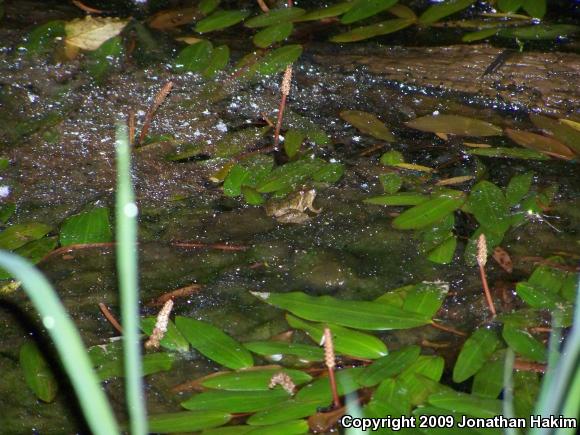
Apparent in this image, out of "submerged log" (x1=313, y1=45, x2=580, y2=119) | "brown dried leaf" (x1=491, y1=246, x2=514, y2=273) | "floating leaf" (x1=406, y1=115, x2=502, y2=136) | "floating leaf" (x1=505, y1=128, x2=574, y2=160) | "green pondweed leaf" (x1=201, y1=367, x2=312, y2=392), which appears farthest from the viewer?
"submerged log" (x1=313, y1=45, x2=580, y2=119)

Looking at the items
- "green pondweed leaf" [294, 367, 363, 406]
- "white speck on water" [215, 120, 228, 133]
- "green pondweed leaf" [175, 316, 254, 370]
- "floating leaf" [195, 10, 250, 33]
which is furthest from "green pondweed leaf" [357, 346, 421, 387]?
"floating leaf" [195, 10, 250, 33]

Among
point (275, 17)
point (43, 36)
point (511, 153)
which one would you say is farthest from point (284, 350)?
point (43, 36)

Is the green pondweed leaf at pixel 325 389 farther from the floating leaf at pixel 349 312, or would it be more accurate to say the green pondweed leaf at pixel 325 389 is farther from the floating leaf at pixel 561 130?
the floating leaf at pixel 561 130

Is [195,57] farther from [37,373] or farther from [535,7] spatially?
[37,373]

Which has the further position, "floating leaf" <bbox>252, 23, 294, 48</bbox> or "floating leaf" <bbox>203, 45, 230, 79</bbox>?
"floating leaf" <bbox>252, 23, 294, 48</bbox>

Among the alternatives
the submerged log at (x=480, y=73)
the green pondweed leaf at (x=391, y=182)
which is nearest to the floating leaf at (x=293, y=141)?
the green pondweed leaf at (x=391, y=182)

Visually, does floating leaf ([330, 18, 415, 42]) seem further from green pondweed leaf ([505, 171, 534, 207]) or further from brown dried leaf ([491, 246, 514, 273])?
brown dried leaf ([491, 246, 514, 273])

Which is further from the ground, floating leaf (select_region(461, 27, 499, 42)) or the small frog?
floating leaf (select_region(461, 27, 499, 42))
